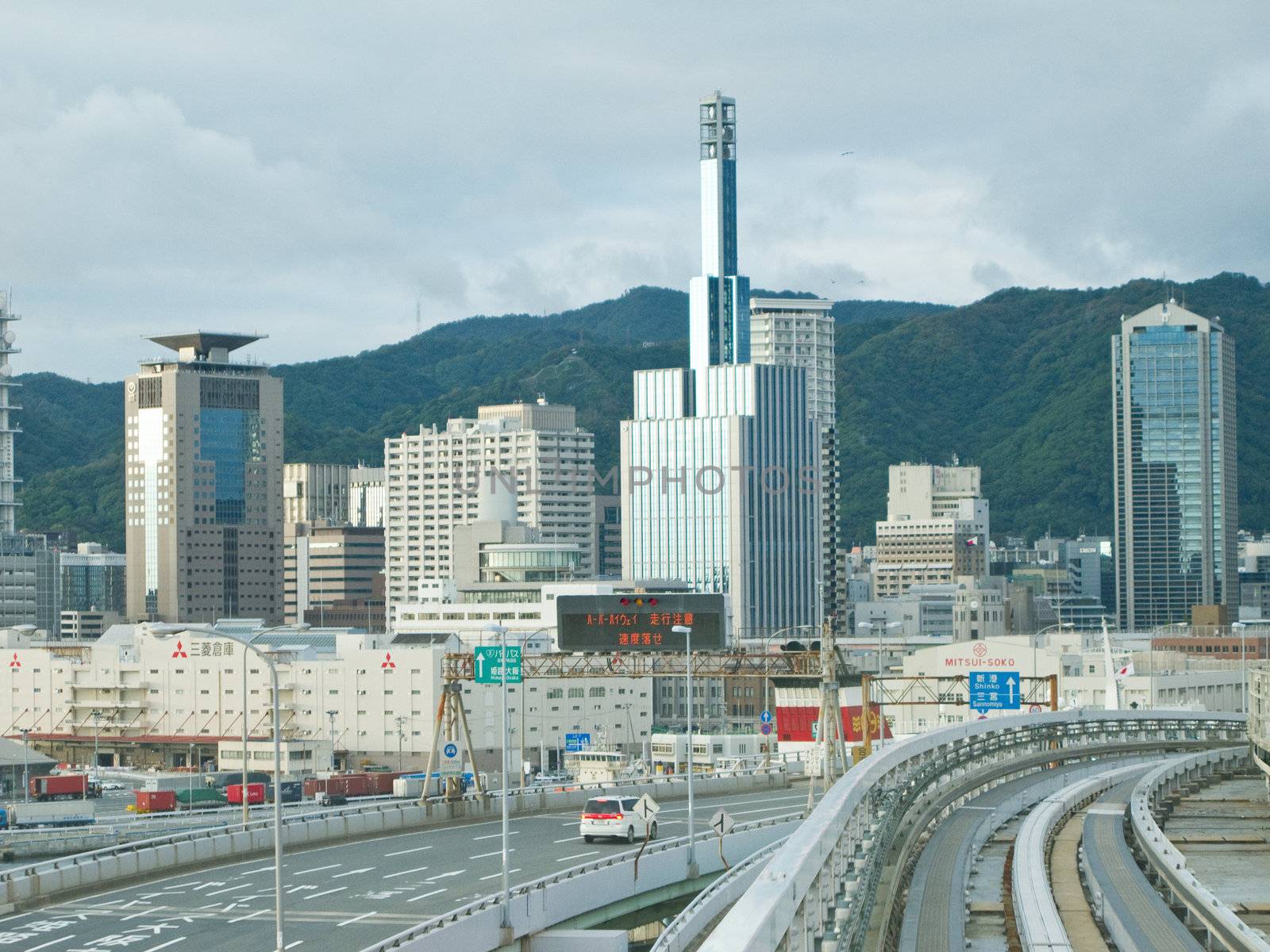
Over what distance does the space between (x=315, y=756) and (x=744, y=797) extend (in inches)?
2854

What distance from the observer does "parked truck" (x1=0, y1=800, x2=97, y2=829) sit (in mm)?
93688

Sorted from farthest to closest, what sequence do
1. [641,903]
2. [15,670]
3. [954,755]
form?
1. [15,670]
2. [954,755]
3. [641,903]

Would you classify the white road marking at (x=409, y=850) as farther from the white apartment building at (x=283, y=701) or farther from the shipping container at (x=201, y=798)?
the white apartment building at (x=283, y=701)

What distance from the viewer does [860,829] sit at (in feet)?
124

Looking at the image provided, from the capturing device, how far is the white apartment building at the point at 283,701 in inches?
6176

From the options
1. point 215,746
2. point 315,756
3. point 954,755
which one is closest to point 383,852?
point 954,755

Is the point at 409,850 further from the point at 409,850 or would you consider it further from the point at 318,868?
the point at 318,868

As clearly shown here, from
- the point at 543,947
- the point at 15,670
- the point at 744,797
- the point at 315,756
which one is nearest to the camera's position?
the point at 543,947

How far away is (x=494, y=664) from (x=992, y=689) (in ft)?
98.2

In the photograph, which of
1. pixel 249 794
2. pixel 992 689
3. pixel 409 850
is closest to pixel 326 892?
pixel 409 850

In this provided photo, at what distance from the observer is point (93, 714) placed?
170250mm

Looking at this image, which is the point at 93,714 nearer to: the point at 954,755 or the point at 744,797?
the point at 744,797

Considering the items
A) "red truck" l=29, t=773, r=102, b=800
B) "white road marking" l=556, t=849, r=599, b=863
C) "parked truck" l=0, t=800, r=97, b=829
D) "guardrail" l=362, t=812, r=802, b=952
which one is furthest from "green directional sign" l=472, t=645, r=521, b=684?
"red truck" l=29, t=773, r=102, b=800

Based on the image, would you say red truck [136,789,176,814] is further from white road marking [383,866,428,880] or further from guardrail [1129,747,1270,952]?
guardrail [1129,747,1270,952]
